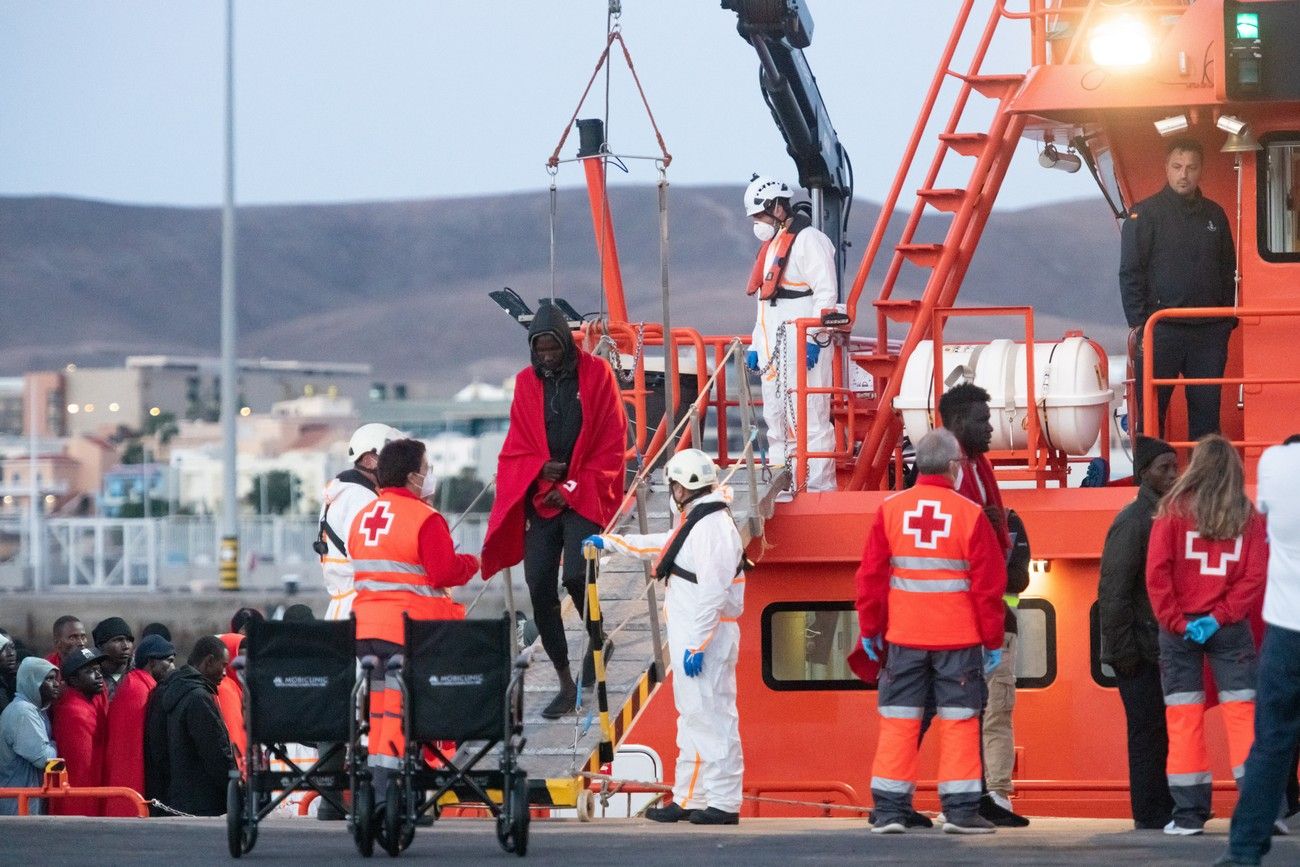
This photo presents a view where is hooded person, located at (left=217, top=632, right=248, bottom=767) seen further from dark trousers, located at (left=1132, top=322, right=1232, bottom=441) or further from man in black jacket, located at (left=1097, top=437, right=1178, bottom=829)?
dark trousers, located at (left=1132, top=322, right=1232, bottom=441)

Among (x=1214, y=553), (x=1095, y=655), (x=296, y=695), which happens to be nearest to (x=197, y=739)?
(x=296, y=695)

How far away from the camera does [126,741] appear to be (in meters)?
12.8

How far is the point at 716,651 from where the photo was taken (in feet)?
35.4

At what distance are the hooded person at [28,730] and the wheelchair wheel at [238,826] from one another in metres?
3.51

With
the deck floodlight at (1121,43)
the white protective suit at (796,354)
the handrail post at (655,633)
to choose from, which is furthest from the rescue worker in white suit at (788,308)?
the deck floodlight at (1121,43)

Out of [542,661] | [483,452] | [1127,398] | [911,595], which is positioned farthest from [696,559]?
[483,452]

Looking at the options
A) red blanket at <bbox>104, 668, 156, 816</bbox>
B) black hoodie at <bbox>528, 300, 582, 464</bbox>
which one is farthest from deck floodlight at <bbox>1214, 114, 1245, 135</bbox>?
red blanket at <bbox>104, 668, 156, 816</bbox>

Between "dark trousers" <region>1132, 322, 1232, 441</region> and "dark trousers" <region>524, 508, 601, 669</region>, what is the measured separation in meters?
3.71

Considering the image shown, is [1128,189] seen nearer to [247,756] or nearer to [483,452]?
[247,756]

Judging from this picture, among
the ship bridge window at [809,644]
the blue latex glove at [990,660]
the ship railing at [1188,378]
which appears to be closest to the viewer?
the blue latex glove at [990,660]

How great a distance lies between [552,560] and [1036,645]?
10.7ft

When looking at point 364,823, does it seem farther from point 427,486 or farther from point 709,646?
point 709,646

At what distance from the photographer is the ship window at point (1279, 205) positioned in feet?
43.0

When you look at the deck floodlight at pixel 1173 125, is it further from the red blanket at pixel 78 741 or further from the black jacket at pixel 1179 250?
the red blanket at pixel 78 741
